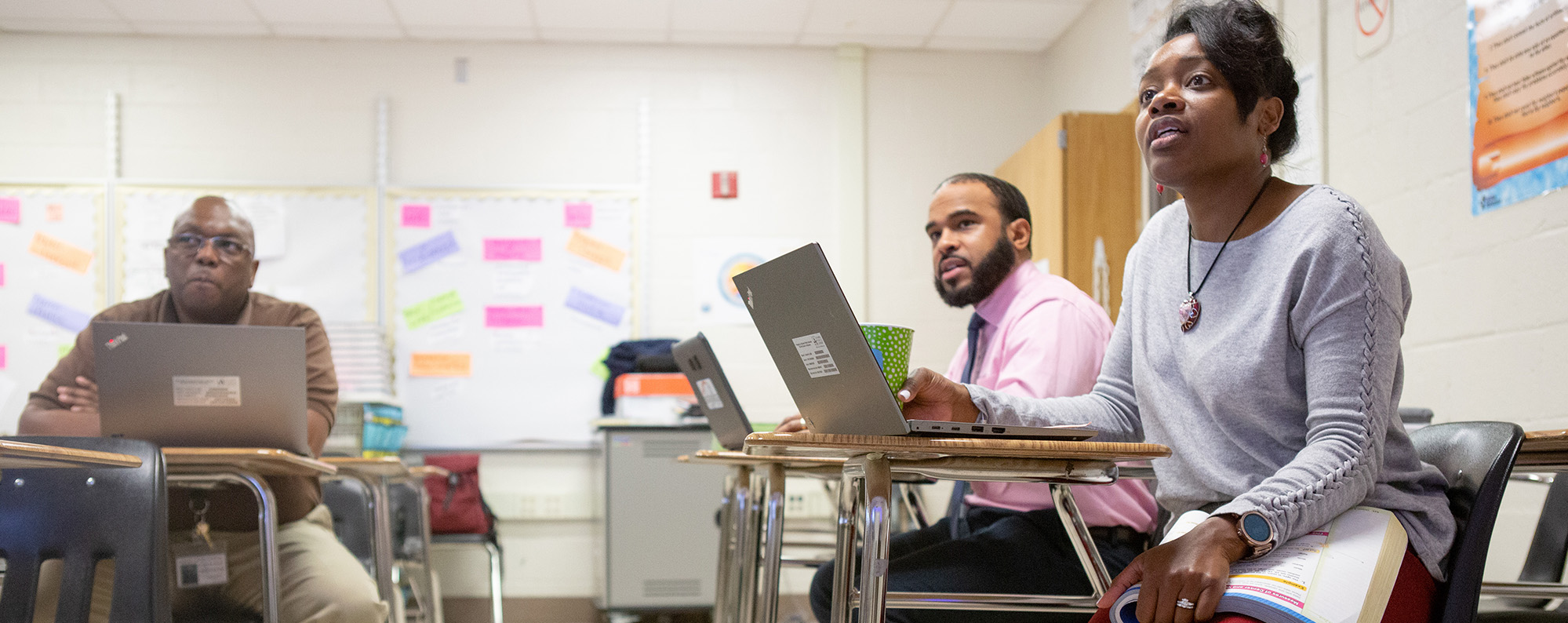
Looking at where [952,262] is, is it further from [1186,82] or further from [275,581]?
[275,581]

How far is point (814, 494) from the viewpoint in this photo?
4.85m

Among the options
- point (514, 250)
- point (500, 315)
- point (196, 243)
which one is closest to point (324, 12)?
point (514, 250)

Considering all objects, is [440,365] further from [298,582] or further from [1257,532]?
[1257,532]

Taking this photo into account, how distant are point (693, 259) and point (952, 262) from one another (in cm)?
277

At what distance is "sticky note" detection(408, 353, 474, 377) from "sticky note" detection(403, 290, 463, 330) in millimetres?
139

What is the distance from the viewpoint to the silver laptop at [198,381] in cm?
185

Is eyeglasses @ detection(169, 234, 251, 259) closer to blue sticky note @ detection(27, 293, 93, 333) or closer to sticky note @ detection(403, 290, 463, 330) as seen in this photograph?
sticky note @ detection(403, 290, 463, 330)

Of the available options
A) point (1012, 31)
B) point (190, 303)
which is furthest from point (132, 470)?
point (1012, 31)

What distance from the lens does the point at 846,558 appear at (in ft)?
4.36

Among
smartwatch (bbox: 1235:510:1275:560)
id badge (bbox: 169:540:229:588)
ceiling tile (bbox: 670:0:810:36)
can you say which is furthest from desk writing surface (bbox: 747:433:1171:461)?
ceiling tile (bbox: 670:0:810:36)

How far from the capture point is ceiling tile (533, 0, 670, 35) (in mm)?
4547

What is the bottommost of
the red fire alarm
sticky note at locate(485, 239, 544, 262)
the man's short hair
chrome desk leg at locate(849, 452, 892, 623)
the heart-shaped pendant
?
chrome desk leg at locate(849, 452, 892, 623)

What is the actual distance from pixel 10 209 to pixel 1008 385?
4.58 metres

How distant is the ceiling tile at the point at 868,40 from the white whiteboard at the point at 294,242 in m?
2.00
